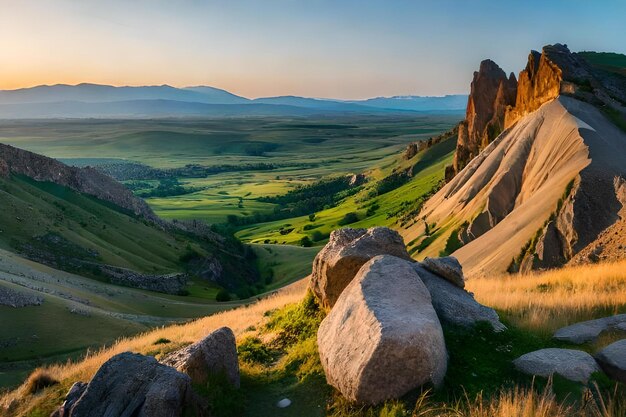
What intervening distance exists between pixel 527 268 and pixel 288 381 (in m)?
20.1

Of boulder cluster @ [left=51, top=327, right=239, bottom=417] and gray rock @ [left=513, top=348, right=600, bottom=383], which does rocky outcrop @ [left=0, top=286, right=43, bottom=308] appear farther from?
gray rock @ [left=513, top=348, right=600, bottom=383]

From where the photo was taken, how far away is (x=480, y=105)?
79.9 meters

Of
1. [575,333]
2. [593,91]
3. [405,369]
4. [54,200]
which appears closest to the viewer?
[405,369]

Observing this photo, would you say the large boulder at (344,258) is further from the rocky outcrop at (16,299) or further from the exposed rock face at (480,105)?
the exposed rock face at (480,105)

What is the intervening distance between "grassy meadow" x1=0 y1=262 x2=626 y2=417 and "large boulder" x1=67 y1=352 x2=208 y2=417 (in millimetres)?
1167

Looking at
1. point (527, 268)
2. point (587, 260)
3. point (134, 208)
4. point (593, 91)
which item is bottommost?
point (134, 208)

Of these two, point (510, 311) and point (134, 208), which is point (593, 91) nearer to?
point (510, 311)

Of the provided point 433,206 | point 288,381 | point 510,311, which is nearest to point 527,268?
point 510,311

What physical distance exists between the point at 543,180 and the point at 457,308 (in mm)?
29122

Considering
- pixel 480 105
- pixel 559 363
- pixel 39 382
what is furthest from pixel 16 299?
pixel 480 105

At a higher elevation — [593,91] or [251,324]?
[593,91]

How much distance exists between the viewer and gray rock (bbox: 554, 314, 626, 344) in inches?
467

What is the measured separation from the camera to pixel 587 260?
22062 millimetres

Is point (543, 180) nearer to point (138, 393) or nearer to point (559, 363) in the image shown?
point (559, 363)
